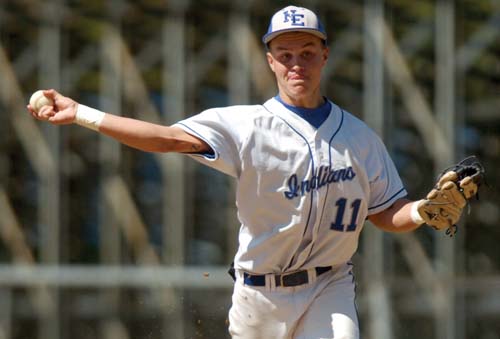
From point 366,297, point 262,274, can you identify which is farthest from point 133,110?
point 262,274

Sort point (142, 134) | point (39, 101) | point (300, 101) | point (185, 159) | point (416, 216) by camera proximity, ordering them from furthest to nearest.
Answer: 1. point (185, 159)
2. point (300, 101)
3. point (416, 216)
4. point (39, 101)
5. point (142, 134)

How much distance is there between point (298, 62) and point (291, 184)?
522 millimetres

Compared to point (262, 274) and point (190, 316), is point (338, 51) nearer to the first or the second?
point (190, 316)

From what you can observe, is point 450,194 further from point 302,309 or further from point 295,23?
point 295,23

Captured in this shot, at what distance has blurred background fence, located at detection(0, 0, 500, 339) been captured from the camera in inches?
484

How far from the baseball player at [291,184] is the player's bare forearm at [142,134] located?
12mm

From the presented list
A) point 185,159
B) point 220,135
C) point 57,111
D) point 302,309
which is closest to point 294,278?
point 302,309

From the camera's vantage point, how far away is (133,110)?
587 inches

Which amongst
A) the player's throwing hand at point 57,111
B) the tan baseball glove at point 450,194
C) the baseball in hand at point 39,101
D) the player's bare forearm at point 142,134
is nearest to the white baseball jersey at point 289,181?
the player's bare forearm at point 142,134

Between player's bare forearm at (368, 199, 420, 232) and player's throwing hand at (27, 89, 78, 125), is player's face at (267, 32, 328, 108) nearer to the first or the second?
player's bare forearm at (368, 199, 420, 232)

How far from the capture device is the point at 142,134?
5.38 meters

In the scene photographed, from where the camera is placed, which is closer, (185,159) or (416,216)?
(416,216)

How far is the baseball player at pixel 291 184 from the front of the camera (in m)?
5.54

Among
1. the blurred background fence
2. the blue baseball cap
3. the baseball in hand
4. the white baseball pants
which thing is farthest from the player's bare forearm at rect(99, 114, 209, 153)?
the blurred background fence
